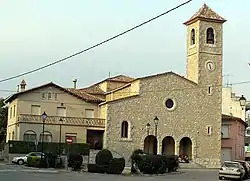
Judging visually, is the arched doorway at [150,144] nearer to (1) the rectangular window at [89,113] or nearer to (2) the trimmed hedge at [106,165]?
(1) the rectangular window at [89,113]

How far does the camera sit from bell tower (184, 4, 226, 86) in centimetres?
6675

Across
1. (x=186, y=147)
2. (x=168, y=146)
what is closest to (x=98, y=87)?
(x=168, y=146)

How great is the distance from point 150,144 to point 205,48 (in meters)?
13.8

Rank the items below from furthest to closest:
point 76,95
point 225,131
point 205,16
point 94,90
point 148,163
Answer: point 94,90 < point 225,131 < point 205,16 < point 76,95 < point 148,163

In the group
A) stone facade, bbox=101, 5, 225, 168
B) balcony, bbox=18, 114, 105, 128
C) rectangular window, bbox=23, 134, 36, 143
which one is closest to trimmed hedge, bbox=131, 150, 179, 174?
stone facade, bbox=101, 5, 225, 168

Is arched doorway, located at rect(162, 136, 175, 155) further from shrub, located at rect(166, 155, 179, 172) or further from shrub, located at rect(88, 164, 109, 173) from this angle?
shrub, located at rect(88, 164, 109, 173)

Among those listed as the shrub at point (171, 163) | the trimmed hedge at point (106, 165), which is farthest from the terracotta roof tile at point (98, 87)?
the trimmed hedge at point (106, 165)

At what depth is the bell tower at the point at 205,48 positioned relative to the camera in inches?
2628

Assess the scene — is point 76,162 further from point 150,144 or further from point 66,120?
point 150,144

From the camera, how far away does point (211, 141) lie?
66688mm

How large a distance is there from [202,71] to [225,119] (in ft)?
34.5

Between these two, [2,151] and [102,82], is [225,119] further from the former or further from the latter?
[2,151]

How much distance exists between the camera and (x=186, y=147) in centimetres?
6800

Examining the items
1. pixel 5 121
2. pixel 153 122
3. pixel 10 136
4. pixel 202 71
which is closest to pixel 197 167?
pixel 153 122
